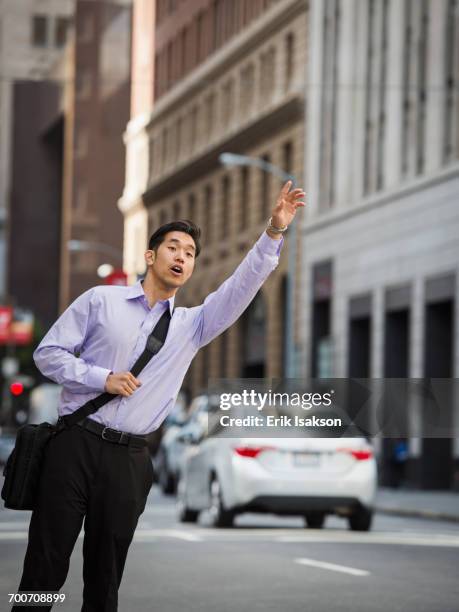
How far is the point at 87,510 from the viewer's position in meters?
6.77

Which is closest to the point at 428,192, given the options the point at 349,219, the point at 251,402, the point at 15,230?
the point at 349,219

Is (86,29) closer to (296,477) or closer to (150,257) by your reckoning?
(296,477)

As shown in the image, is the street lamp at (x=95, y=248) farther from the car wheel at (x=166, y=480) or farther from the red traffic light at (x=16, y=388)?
the red traffic light at (x=16, y=388)

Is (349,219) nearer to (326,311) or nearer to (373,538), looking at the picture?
(326,311)


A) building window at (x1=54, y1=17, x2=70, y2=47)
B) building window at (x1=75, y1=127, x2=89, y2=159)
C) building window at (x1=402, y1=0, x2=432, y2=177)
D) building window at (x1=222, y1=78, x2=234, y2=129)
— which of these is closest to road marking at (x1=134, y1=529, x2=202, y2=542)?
building window at (x1=402, y1=0, x2=432, y2=177)

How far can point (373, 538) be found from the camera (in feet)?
60.7

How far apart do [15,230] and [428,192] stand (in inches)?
4213

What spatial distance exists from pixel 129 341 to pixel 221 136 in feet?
183

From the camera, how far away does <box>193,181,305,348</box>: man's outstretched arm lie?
21.8ft

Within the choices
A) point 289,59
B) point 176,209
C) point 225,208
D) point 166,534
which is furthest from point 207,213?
point 166,534

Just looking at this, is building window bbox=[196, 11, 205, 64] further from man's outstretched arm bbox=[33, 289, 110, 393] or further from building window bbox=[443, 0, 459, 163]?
man's outstretched arm bbox=[33, 289, 110, 393]

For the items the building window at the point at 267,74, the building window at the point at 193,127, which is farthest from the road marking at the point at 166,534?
the building window at the point at 193,127

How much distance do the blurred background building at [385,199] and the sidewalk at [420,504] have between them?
118 cm

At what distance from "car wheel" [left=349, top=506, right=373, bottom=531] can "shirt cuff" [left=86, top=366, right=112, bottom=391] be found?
1359 centimetres
